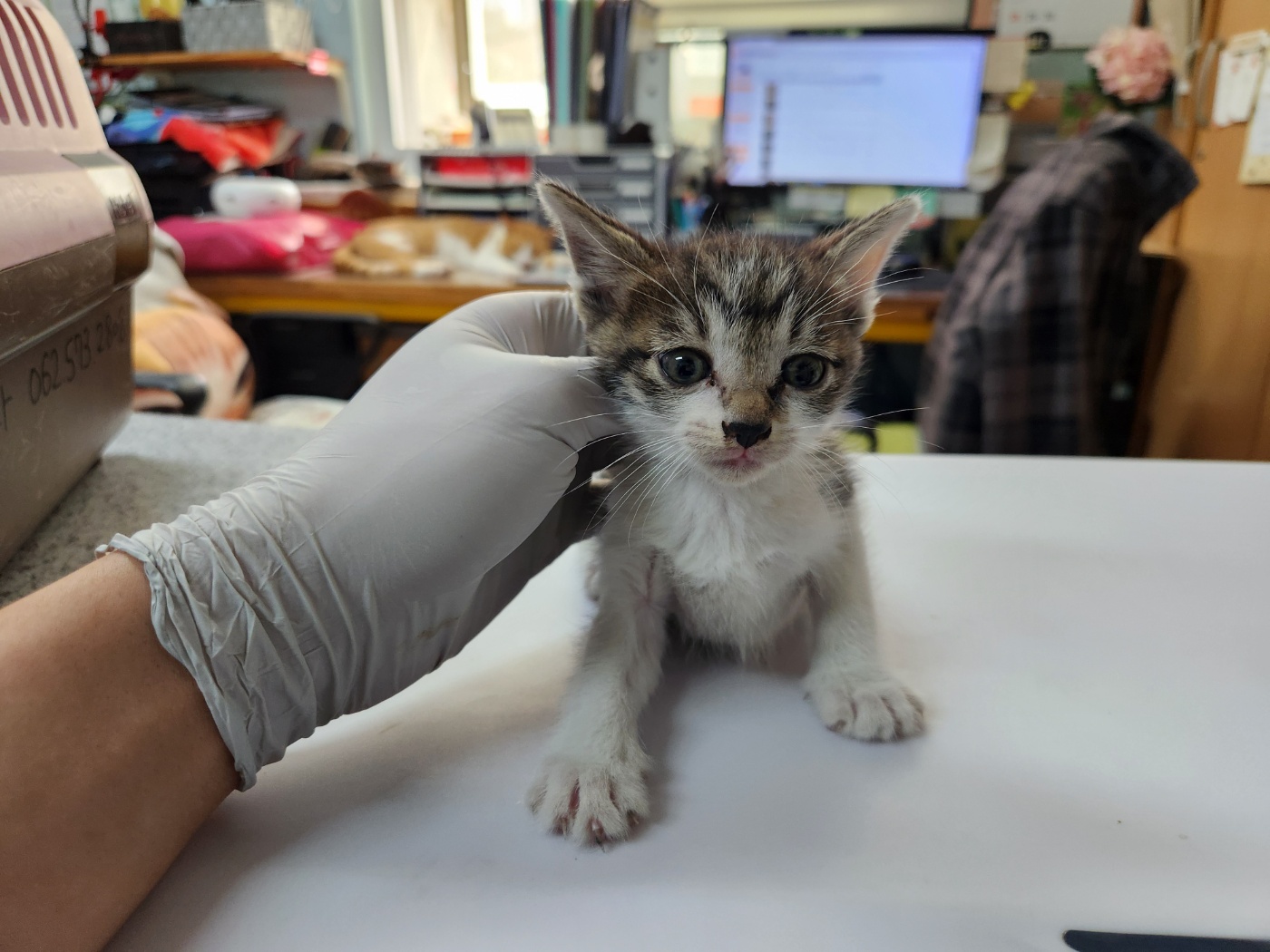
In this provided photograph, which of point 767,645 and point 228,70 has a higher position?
point 228,70

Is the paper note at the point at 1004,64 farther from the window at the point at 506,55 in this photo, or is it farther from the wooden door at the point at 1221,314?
the window at the point at 506,55

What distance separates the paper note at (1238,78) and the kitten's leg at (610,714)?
6.67ft

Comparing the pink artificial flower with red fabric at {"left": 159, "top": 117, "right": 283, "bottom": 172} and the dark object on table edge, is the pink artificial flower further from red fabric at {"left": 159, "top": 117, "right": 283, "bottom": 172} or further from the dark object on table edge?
red fabric at {"left": 159, "top": 117, "right": 283, "bottom": 172}

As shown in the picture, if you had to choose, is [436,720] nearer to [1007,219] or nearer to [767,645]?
[767,645]

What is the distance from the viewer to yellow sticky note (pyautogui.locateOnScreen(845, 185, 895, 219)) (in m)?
2.57

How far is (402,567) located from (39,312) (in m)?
0.40

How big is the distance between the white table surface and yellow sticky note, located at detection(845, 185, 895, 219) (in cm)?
198

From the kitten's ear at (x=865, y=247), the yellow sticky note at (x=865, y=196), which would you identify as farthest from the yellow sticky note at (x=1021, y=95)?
the kitten's ear at (x=865, y=247)

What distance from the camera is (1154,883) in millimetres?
503

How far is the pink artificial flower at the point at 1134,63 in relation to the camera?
2203 millimetres

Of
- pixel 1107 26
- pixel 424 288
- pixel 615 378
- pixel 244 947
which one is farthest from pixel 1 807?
pixel 1107 26

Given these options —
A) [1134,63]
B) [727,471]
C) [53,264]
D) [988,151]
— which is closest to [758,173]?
[988,151]

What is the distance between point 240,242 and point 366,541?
6.56ft

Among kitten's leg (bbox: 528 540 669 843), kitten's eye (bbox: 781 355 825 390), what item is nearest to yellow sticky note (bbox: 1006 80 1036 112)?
kitten's eye (bbox: 781 355 825 390)
